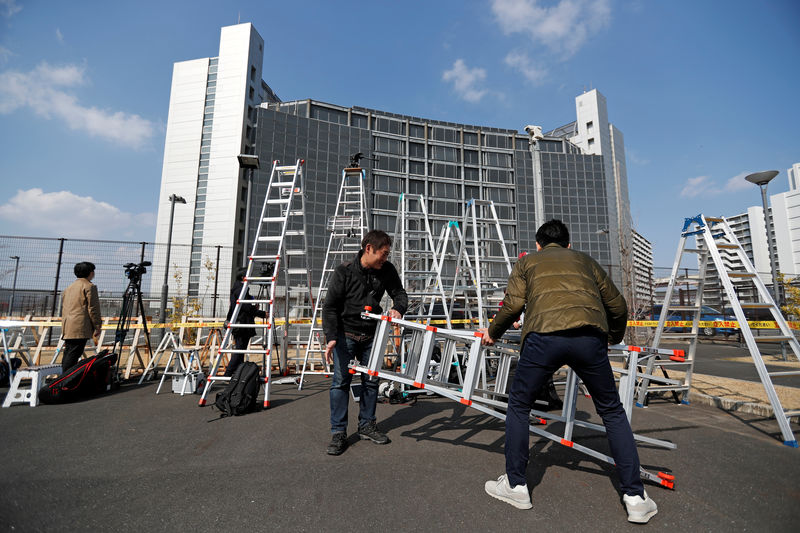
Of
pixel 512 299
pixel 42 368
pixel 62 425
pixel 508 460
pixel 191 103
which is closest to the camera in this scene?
pixel 508 460

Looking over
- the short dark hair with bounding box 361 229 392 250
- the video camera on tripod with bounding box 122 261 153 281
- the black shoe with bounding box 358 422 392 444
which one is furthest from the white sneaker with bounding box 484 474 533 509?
the video camera on tripod with bounding box 122 261 153 281

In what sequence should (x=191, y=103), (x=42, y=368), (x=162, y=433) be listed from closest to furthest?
(x=162, y=433), (x=42, y=368), (x=191, y=103)

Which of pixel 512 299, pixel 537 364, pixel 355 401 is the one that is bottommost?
pixel 355 401

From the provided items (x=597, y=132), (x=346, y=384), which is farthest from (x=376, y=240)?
(x=597, y=132)

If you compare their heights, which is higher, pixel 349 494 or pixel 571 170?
pixel 571 170

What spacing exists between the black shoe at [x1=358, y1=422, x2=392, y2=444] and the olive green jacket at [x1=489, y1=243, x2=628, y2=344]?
1592mm

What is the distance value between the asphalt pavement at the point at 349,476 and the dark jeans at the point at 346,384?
272 mm

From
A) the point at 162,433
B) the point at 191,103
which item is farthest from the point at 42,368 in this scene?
the point at 191,103

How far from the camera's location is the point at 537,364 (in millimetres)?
2389

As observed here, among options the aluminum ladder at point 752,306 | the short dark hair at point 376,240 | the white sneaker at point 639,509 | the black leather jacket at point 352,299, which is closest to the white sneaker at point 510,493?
the white sneaker at point 639,509

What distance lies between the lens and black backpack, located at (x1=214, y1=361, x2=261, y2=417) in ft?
14.5

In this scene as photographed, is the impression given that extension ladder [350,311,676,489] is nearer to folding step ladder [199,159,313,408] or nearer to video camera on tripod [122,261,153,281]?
folding step ladder [199,159,313,408]

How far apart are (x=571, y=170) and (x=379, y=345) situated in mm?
40631

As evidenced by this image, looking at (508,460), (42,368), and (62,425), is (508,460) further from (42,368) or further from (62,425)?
(42,368)
